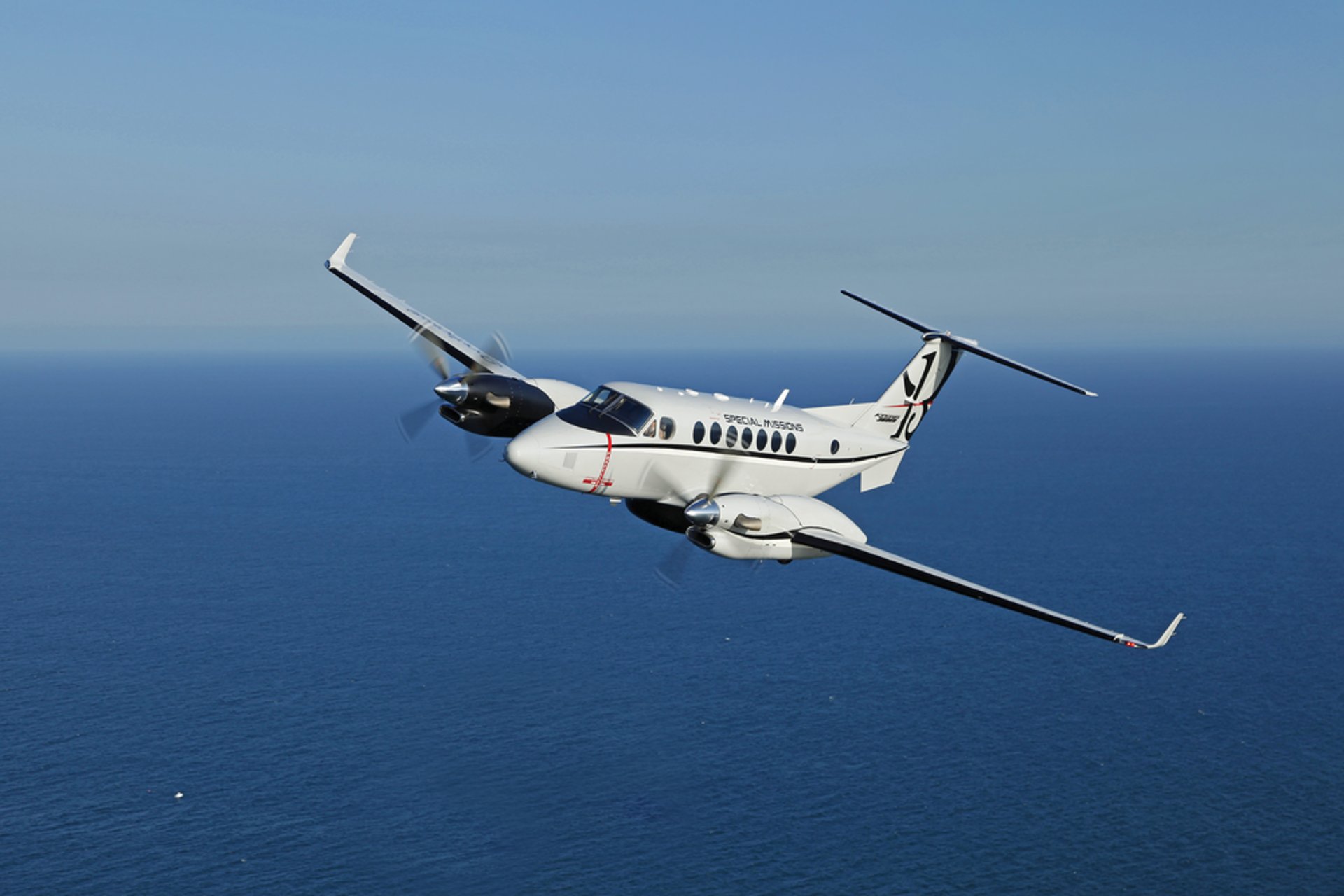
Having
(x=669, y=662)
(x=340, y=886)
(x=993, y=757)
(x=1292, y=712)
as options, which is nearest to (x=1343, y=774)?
Result: (x=1292, y=712)

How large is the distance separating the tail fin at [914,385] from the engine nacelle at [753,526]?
12.0m

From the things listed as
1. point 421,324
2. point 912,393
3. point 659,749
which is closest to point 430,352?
point 421,324

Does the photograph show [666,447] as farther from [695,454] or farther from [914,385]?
[914,385]

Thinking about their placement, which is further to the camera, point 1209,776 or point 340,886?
point 1209,776

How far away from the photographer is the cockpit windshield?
38.2 metres

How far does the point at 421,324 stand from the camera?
4600 cm

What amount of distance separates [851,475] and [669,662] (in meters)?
127

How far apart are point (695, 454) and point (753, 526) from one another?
14.8 feet

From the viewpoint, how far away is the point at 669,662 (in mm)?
166875

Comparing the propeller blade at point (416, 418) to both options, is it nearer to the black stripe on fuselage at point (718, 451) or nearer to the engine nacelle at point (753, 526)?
the black stripe on fuselage at point (718, 451)

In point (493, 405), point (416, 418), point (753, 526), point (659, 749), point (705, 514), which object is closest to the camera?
point (705, 514)

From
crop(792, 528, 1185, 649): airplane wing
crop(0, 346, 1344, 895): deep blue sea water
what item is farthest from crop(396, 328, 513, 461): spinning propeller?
crop(0, 346, 1344, 895): deep blue sea water

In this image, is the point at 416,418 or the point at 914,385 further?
the point at 914,385

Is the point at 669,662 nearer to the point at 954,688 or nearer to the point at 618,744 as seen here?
the point at 618,744
